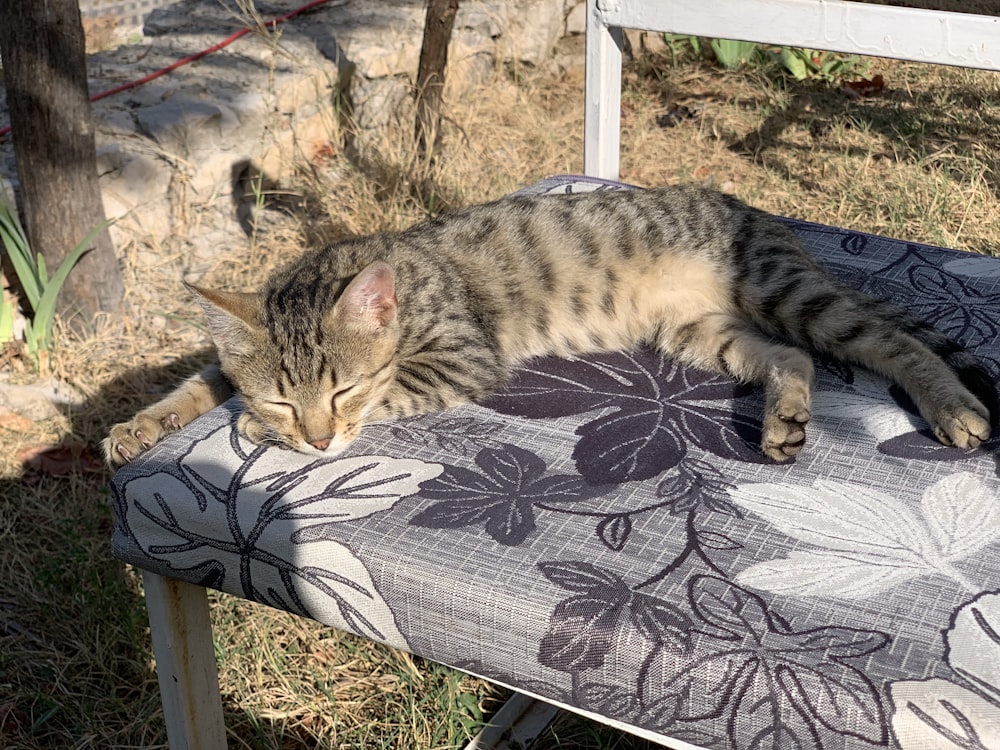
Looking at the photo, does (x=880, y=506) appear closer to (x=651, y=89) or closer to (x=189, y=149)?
(x=189, y=149)

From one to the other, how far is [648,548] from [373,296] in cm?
79

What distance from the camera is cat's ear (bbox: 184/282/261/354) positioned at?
192cm

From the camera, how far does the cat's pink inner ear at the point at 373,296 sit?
192cm

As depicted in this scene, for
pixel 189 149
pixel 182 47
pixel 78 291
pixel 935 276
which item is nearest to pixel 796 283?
pixel 935 276

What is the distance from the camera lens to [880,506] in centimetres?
158

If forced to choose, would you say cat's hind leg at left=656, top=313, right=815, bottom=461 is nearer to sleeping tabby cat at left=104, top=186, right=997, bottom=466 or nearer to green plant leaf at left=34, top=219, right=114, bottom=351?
sleeping tabby cat at left=104, top=186, right=997, bottom=466

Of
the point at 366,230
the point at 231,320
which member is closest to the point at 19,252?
the point at 366,230

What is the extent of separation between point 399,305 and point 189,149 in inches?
85.6

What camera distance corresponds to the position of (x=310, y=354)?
77.5 inches

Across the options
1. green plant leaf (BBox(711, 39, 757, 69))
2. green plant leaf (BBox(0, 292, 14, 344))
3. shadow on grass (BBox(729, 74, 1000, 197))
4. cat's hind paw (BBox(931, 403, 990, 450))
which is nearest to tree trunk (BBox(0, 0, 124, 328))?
green plant leaf (BBox(0, 292, 14, 344))

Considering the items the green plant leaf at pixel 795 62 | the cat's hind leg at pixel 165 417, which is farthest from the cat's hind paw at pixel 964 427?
the green plant leaf at pixel 795 62

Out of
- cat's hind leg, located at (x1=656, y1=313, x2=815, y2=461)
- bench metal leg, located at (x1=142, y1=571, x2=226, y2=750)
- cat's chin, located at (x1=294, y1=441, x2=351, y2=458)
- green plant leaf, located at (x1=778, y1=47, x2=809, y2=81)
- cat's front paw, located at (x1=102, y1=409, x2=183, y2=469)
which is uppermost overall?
green plant leaf, located at (x1=778, y1=47, x2=809, y2=81)

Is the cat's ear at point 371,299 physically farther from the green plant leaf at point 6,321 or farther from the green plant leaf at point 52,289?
the green plant leaf at point 6,321

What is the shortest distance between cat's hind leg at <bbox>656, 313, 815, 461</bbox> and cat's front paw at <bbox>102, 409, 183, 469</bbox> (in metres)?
1.04
